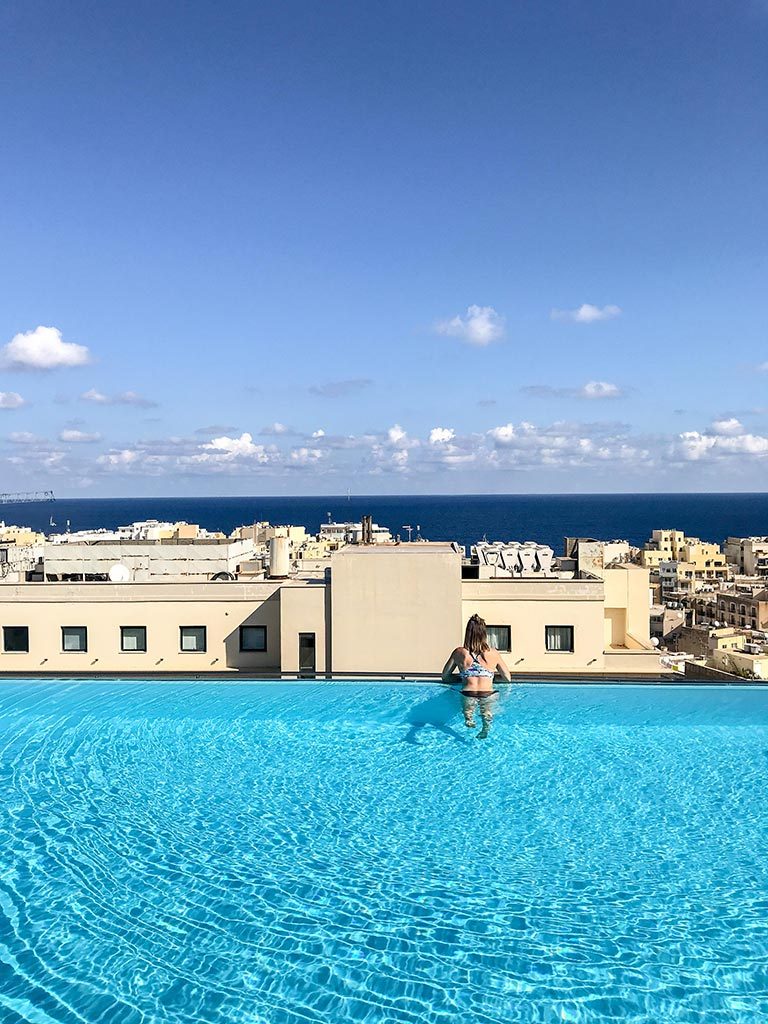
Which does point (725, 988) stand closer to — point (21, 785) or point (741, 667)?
point (21, 785)

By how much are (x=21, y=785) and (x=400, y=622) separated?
7.37m

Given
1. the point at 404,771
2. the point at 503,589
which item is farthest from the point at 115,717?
the point at 503,589

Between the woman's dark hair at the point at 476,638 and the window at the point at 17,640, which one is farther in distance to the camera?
the window at the point at 17,640

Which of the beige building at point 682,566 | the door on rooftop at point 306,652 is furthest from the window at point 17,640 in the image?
the beige building at point 682,566

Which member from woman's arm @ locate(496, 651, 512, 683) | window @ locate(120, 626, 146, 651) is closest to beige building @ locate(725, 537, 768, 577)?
woman's arm @ locate(496, 651, 512, 683)

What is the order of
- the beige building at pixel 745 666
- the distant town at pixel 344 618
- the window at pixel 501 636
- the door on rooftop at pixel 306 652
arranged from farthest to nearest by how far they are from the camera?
1. the beige building at pixel 745 666
2. the window at pixel 501 636
3. the door on rooftop at pixel 306 652
4. the distant town at pixel 344 618

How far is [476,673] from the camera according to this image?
11.8 m

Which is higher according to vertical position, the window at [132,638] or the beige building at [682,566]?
the window at [132,638]

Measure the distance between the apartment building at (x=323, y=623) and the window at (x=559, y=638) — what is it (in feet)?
0.07

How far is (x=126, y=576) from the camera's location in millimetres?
19703

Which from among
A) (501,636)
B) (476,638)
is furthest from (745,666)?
(476,638)

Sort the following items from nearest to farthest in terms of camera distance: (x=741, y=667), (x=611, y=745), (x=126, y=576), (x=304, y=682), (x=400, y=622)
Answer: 1. (x=611, y=745)
2. (x=304, y=682)
3. (x=400, y=622)
4. (x=126, y=576)
5. (x=741, y=667)

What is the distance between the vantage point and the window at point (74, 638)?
15695 mm

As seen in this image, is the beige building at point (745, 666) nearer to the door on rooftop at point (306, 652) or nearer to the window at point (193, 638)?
the door on rooftop at point (306, 652)
